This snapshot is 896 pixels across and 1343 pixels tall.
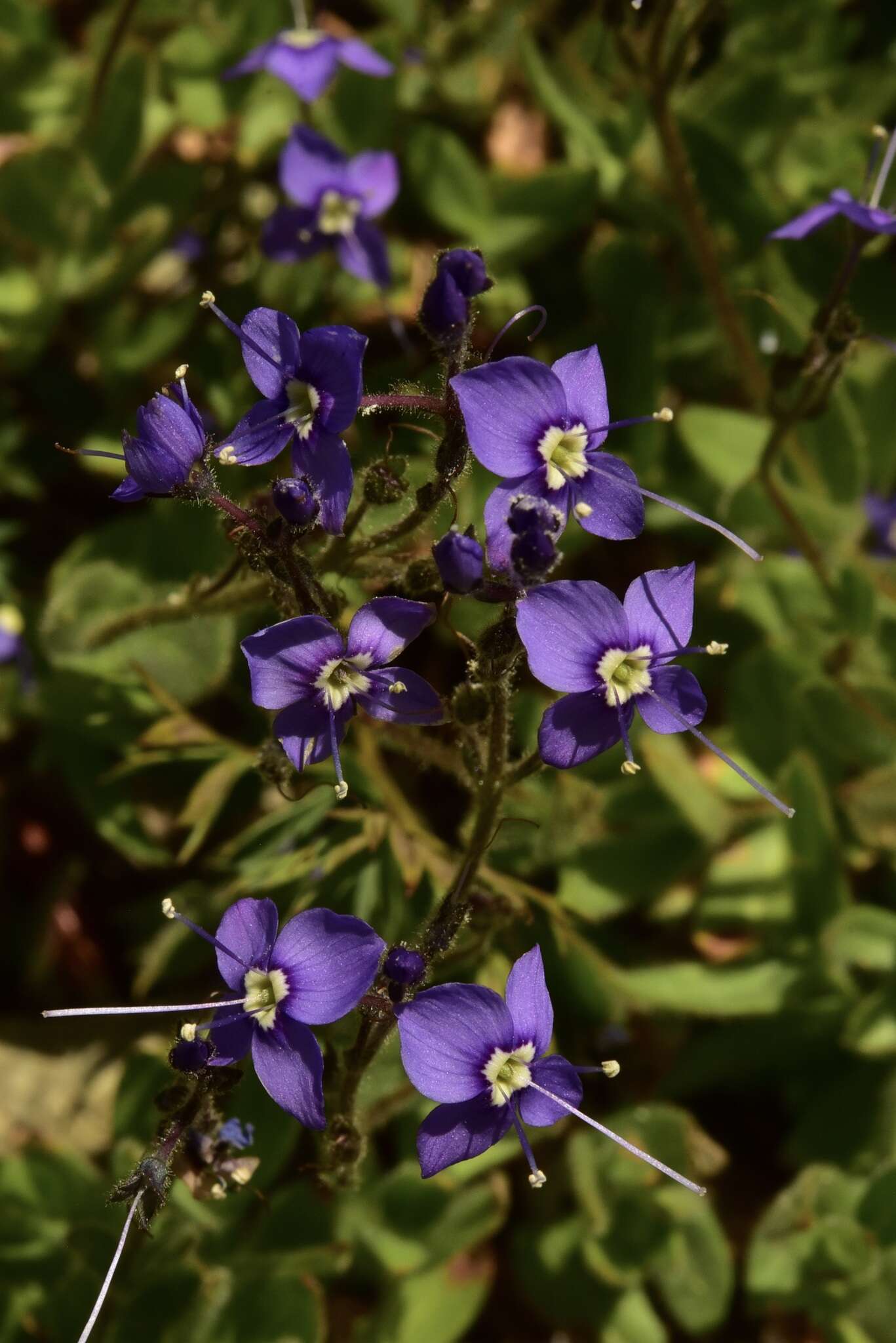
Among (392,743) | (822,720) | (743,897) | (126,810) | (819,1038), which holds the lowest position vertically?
(819,1038)

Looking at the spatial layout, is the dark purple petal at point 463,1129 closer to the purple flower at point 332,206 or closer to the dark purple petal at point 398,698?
the dark purple petal at point 398,698

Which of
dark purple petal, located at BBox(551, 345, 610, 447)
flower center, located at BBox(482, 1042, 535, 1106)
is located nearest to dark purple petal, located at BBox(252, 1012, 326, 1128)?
flower center, located at BBox(482, 1042, 535, 1106)

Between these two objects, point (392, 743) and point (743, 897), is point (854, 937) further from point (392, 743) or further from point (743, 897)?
point (392, 743)

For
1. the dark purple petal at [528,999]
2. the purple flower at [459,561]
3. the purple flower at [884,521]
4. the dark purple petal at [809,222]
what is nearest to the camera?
the purple flower at [459,561]

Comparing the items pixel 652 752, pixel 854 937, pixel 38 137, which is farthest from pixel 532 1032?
pixel 38 137

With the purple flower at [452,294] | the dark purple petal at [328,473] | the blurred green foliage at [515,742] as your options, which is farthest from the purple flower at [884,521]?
the dark purple petal at [328,473]

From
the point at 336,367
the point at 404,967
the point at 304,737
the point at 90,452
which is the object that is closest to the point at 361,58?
the point at 90,452

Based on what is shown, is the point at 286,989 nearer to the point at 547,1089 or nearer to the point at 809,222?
the point at 547,1089
